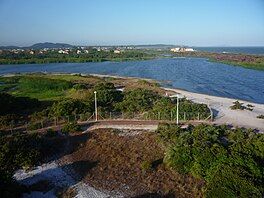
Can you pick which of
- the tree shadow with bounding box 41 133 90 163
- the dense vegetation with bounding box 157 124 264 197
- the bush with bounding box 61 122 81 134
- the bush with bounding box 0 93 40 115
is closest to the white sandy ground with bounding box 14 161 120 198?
the tree shadow with bounding box 41 133 90 163

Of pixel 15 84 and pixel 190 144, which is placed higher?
pixel 190 144

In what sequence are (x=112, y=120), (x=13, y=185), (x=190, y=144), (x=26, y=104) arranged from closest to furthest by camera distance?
(x=13, y=185) < (x=190, y=144) < (x=112, y=120) < (x=26, y=104)

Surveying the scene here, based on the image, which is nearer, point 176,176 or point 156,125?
point 176,176

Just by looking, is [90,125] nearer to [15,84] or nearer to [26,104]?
[26,104]

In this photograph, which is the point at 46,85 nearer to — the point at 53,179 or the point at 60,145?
the point at 60,145

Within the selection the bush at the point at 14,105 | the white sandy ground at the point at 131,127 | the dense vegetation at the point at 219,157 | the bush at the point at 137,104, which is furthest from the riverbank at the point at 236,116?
Answer: the bush at the point at 14,105

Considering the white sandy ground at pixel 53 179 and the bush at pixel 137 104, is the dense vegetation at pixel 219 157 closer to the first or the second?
the white sandy ground at pixel 53 179

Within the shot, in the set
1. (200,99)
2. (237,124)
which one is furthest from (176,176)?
(200,99)

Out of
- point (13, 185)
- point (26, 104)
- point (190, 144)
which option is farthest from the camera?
point (26, 104)
